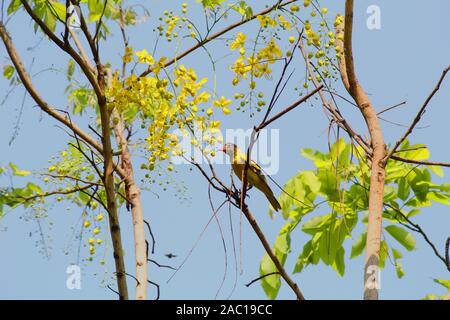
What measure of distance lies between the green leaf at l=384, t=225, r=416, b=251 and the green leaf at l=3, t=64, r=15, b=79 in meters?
1.89

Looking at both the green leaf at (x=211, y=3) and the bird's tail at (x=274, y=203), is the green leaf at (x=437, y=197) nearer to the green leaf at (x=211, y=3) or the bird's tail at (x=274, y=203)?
the bird's tail at (x=274, y=203)

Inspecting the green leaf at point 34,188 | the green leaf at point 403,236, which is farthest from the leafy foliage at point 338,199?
the green leaf at point 34,188

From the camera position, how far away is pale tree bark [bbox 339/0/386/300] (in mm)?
2371

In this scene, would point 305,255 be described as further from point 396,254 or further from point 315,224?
point 396,254

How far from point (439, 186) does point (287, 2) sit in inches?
50.6

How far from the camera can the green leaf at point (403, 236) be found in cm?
379

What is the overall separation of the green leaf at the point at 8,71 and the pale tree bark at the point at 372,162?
4.82ft

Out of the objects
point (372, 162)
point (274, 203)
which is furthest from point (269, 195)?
point (372, 162)

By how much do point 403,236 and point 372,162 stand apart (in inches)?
47.5

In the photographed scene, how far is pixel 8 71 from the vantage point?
3.59 metres

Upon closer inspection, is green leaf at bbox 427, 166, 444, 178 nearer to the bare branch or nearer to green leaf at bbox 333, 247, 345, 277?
green leaf at bbox 333, 247, 345, 277

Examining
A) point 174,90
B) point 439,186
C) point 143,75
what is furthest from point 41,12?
point 439,186

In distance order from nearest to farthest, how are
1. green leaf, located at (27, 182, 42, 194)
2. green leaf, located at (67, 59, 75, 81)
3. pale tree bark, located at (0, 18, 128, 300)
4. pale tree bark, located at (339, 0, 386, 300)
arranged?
1. pale tree bark, located at (339, 0, 386, 300)
2. pale tree bark, located at (0, 18, 128, 300)
3. green leaf, located at (27, 182, 42, 194)
4. green leaf, located at (67, 59, 75, 81)

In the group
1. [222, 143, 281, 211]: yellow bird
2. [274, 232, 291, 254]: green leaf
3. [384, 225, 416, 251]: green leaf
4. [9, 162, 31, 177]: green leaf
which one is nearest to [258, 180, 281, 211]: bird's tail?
[222, 143, 281, 211]: yellow bird
